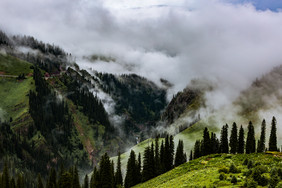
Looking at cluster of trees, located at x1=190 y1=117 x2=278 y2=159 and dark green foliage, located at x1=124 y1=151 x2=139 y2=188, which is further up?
cluster of trees, located at x1=190 y1=117 x2=278 y2=159

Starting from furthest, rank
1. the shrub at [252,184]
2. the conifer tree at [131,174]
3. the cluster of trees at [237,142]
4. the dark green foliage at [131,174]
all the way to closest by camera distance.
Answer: the dark green foliage at [131,174] → the conifer tree at [131,174] → the cluster of trees at [237,142] → the shrub at [252,184]

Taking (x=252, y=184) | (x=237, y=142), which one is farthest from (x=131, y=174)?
(x=252, y=184)

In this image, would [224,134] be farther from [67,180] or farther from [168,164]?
[67,180]

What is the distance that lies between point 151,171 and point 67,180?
165 feet

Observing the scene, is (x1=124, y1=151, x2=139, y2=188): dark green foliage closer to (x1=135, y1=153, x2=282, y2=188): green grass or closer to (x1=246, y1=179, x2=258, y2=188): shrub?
(x1=135, y1=153, x2=282, y2=188): green grass

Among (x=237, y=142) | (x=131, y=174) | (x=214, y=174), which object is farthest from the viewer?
(x=131, y=174)

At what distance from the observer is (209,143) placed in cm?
14312

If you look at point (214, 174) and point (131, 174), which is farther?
point (131, 174)

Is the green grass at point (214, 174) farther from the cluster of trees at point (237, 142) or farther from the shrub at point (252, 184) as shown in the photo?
the cluster of trees at point (237, 142)

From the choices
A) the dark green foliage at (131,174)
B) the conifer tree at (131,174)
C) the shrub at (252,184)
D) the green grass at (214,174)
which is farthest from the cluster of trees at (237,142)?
the shrub at (252,184)

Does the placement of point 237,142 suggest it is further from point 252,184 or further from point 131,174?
point 252,184

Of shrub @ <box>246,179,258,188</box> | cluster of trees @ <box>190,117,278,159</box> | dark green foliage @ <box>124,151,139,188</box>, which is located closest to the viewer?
shrub @ <box>246,179,258,188</box>

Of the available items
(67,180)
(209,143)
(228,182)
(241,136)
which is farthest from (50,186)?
(228,182)

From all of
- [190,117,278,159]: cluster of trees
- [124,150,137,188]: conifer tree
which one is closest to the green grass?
[190,117,278,159]: cluster of trees
